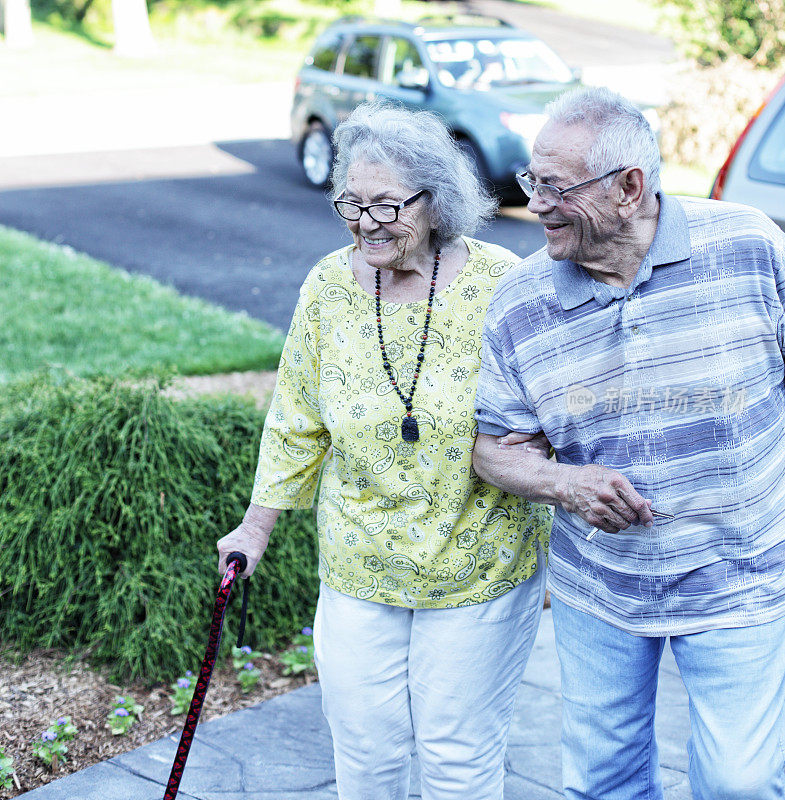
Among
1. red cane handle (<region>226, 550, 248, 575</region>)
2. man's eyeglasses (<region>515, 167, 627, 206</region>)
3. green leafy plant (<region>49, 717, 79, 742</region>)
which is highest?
man's eyeglasses (<region>515, 167, 627, 206</region>)

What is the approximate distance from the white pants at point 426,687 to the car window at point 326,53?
38.4ft

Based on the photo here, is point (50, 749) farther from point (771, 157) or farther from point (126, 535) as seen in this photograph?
point (771, 157)

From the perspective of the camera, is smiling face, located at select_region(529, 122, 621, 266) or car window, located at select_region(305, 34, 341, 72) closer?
smiling face, located at select_region(529, 122, 621, 266)

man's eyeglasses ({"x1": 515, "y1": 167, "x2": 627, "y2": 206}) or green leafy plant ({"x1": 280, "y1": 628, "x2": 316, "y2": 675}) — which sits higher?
man's eyeglasses ({"x1": 515, "y1": 167, "x2": 627, "y2": 206})

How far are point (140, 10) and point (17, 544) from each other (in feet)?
85.0

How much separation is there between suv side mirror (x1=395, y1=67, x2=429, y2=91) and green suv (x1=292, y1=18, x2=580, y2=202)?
11 mm

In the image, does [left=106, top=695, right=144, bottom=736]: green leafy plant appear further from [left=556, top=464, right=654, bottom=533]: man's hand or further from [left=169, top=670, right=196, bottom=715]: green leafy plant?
[left=556, top=464, right=654, bottom=533]: man's hand

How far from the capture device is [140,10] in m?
27.6

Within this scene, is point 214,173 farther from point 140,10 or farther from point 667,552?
point 140,10

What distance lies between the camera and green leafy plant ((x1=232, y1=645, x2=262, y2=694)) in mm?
4105

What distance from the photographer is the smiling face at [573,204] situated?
2.40 metres

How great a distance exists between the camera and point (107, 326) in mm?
7461

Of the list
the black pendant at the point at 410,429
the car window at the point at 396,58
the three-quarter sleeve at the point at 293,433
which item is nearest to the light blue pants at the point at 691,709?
the black pendant at the point at 410,429

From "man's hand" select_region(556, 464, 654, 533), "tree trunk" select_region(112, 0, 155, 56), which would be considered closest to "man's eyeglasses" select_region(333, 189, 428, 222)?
"man's hand" select_region(556, 464, 654, 533)
